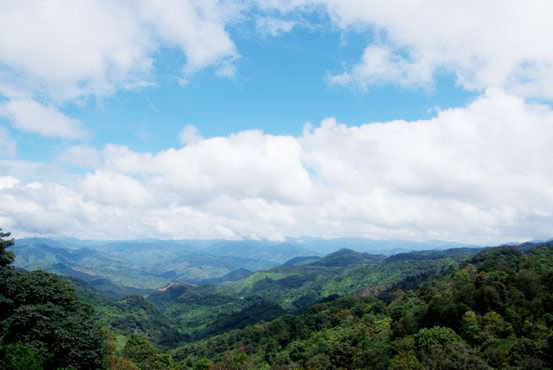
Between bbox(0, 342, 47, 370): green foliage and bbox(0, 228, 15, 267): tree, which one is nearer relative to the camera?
bbox(0, 342, 47, 370): green foliage

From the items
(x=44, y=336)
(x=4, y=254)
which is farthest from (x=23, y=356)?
(x=4, y=254)

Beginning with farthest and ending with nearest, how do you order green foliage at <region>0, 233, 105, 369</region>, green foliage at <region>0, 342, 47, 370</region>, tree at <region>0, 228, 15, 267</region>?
1. tree at <region>0, 228, 15, 267</region>
2. green foliage at <region>0, 233, 105, 369</region>
3. green foliage at <region>0, 342, 47, 370</region>

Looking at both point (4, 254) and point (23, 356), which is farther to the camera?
point (4, 254)

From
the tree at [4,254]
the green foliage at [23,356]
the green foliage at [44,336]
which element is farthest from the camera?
the tree at [4,254]

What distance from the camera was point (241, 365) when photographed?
7000 cm

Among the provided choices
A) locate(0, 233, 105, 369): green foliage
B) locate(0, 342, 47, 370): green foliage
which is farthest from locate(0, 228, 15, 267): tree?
locate(0, 342, 47, 370): green foliage

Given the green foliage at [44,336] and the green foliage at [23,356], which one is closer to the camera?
the green foliage at [23,356]

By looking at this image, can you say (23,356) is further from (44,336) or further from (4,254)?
(4,254)

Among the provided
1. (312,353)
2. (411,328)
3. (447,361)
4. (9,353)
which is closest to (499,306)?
(411,328)

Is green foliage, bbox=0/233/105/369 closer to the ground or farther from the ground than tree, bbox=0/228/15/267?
closer to the ground

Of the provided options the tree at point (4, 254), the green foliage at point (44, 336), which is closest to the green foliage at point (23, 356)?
the green foliage at point (44, 336)

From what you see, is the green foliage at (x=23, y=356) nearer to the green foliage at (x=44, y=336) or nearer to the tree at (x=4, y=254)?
the green foliage at (x=44, y=336)

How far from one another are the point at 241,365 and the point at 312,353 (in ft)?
73.5

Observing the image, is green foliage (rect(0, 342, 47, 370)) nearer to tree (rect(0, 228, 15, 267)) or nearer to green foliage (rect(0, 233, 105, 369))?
green foliage (rect(0, 233, 105, 369))
